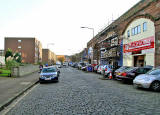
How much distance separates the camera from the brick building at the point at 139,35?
19.0 metres

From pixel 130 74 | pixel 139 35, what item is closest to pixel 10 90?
pixel 130 74

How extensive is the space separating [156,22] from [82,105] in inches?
653

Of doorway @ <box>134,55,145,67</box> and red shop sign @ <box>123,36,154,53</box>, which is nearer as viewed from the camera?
red shop sign @ <box>123,36,154,53</box>

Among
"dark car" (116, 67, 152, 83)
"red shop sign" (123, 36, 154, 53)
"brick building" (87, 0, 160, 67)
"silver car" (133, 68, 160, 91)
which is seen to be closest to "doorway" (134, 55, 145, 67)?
"brick building" (87, 0, 160, 67)

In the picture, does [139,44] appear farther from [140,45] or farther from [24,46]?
[24,46]

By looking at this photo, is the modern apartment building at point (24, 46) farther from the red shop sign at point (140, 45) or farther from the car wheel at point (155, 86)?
the car wheel at point (155, 86)

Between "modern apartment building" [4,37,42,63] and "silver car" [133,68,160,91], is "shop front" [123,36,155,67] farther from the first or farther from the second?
"modern apartment building" [4,37,42,63]

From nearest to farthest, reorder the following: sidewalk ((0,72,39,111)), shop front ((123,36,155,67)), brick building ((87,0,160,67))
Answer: sidewalk ((0,72,39,111))
brick building ((87,0,160,67))
shop front ((123,36,155,67))

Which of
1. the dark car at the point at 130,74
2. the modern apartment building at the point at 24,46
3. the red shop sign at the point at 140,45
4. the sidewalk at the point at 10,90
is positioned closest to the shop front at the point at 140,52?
the red shop sign at the point at 140,45

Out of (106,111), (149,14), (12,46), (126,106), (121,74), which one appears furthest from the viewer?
(12,46)

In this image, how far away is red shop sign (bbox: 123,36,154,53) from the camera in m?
19.8

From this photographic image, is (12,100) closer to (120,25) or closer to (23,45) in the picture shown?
(120,25)

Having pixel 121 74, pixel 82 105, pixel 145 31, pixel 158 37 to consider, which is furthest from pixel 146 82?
pixel 145 31

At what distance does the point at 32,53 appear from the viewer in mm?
73062
